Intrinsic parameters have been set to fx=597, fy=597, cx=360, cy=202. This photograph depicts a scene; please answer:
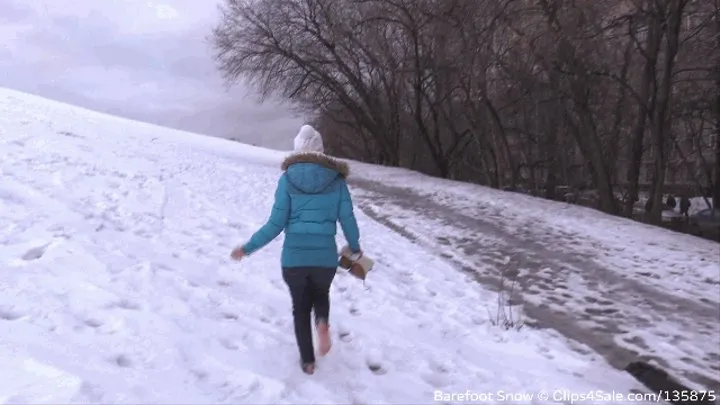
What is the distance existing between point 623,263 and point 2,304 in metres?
9.23

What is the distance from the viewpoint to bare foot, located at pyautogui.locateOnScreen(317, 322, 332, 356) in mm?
4477

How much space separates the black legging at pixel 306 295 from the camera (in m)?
4.27

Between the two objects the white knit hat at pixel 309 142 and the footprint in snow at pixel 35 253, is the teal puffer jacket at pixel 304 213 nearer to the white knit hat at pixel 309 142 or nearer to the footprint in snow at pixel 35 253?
the white knit hat at pixel 309 142

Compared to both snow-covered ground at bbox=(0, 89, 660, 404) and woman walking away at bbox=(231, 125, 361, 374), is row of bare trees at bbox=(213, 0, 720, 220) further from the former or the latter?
woman walking away at bbox=(231, 125, 361, 374)

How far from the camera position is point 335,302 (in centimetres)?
630

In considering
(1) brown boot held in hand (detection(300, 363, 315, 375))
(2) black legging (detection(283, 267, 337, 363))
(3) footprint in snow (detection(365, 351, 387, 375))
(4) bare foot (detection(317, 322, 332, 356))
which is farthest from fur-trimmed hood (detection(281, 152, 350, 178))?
(3) footprint in snow (detection(365, 351, 387, 375))

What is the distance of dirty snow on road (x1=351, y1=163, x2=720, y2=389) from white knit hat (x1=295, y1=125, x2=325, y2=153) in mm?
3652

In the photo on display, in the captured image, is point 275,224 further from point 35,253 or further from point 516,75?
point 516,75

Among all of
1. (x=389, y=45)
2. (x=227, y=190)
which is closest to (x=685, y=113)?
(x=389, y=45)

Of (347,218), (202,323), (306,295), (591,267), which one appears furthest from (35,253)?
(591,267)

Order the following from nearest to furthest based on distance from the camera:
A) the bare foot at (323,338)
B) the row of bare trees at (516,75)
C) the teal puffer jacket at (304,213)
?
the teal puffer jacket at (304,213) → the bare foot at (323,338) → the row of bare trees at (516,75)

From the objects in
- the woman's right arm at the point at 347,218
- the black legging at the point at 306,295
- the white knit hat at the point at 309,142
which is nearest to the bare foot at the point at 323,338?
the black legging at the point at 306,295

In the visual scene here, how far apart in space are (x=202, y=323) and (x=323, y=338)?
3.65 feet

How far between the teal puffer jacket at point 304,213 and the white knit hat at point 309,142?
10 cm
